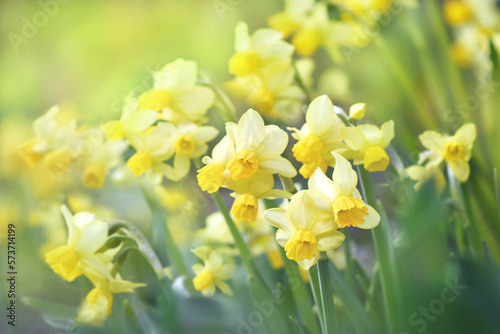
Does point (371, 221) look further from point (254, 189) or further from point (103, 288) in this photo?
point (103, 288)

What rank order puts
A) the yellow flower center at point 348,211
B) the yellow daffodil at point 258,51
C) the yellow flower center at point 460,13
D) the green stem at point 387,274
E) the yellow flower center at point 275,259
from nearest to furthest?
the yellow flower center at point 348,211 < the green stem at point 387,274 < the yellow daffodil at point 258,51 < the yellow flower center at point 275,259 < the yellow flower center at point 460,13

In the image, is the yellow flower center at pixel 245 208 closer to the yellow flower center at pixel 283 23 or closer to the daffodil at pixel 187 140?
the daffodil at pixel 187 140

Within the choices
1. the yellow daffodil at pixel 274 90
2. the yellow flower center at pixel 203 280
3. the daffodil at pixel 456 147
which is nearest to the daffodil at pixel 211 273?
the yellow flower center at pixel 203 280

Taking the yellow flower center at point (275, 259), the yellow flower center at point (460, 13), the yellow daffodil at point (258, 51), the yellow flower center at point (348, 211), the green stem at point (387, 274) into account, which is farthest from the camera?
the yellow flower center at point (460, 13)

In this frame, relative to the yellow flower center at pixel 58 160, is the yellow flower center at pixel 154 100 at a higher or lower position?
higher

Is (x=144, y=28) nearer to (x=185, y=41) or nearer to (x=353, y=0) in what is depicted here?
(x=185, y=41)

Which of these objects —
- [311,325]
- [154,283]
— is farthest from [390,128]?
[154,283]

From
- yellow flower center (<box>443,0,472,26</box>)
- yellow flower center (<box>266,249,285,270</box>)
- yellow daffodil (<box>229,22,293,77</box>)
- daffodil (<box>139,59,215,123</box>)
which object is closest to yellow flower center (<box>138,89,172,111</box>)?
daffodil (<box>139,59,215,123</box>)

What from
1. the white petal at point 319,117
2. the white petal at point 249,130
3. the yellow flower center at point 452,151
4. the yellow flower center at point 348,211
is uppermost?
the white petal at point 249,130
